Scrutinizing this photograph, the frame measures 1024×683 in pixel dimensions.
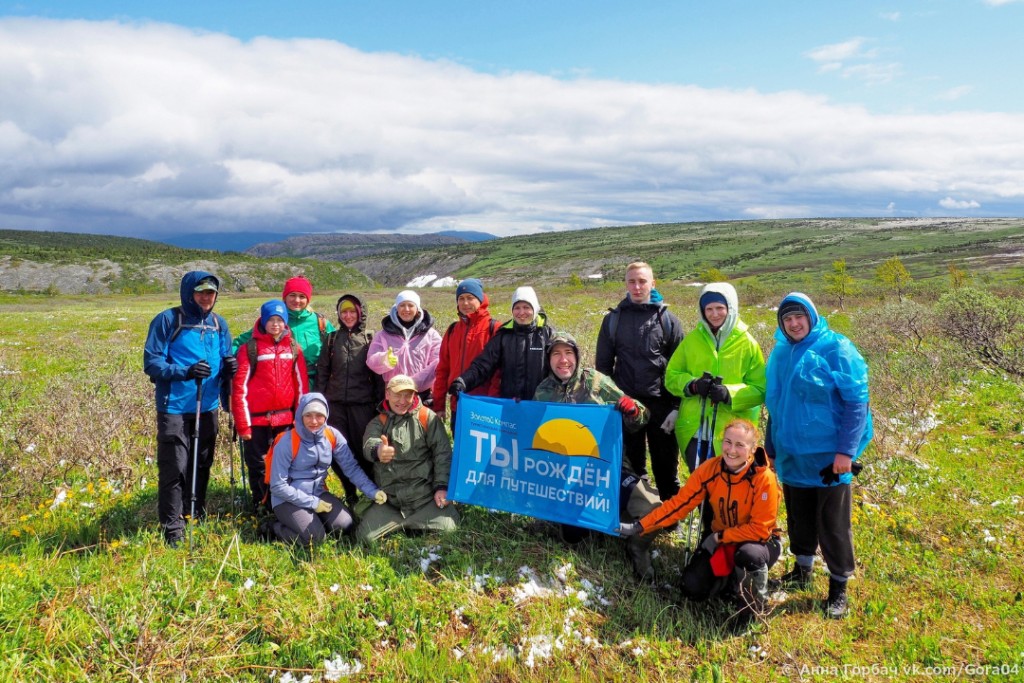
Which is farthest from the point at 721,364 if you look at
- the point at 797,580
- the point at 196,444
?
the point at 196,444

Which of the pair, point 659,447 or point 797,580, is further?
point 659,447

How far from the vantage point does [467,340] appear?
22.7ft

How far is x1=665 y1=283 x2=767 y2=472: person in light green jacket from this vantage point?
5.61m

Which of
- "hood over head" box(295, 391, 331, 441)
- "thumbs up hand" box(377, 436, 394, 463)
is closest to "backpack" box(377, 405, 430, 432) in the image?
"thumbs up hand" box(377, 436, 394, 463)

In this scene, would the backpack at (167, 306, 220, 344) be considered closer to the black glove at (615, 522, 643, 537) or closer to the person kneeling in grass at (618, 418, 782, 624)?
the black glove at (615, 522, 643, 537)

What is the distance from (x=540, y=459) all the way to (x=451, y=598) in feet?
5.89

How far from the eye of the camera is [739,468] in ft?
17.0

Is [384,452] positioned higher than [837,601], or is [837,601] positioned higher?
[384,452]

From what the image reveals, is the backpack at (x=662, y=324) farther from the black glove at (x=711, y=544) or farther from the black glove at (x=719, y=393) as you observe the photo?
the black glove at (x=711, y=544)

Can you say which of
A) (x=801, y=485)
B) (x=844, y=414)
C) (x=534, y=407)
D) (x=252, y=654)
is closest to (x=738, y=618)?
(x=801, y=485)

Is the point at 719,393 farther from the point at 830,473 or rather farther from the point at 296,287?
the point at 296,287

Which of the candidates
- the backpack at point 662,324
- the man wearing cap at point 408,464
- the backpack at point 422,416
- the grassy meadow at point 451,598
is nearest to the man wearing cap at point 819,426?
the grassy meadow at point 451,598

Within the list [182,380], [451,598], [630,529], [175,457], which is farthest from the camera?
[175,457]

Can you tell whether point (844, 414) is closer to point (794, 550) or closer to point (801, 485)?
point (801, 485)
